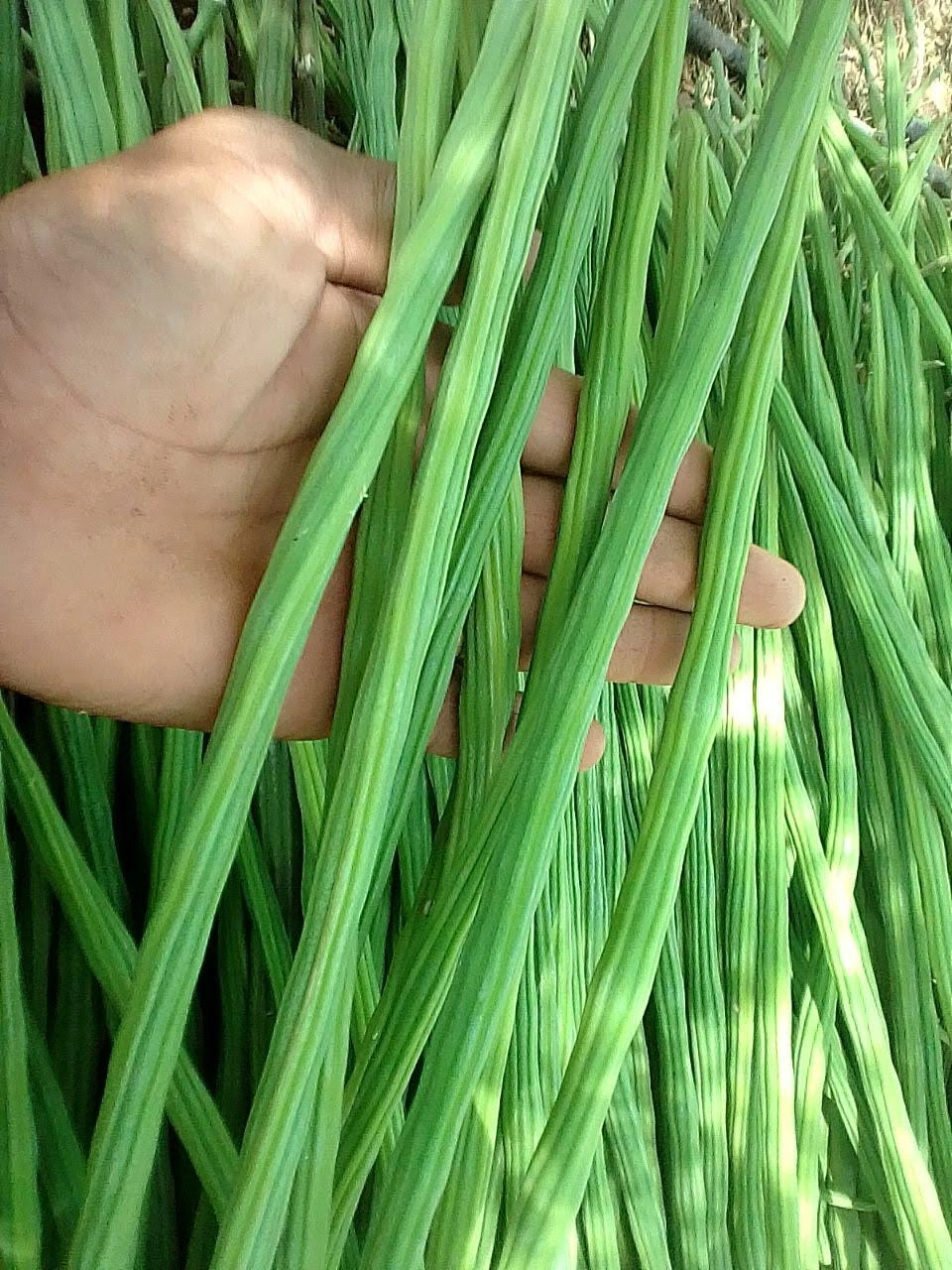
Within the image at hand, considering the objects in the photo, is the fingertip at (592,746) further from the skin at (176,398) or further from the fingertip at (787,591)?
the fingertip at (787,591)

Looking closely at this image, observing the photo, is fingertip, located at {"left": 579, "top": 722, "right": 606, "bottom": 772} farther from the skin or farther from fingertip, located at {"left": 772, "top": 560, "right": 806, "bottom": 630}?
fingertip, located at {"left": 772, "top": 560, "right": 806, "bottom": 630}

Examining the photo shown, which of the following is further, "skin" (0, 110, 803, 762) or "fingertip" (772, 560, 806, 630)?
"fingertip" (772, 560, 806, 630)

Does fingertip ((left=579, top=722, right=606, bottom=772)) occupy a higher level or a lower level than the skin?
lower

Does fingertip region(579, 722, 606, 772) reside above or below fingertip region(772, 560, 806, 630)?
below

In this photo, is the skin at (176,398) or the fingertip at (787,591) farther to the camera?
the fingertip at (787,591)

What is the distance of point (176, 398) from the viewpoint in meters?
0.54

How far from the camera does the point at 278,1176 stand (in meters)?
0.36

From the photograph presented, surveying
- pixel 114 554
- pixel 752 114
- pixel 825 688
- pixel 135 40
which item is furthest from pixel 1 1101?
pixel 752 114

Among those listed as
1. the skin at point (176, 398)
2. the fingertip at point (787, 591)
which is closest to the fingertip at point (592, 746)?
the skin at point (176, 398)

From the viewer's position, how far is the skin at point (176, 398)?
505 mm

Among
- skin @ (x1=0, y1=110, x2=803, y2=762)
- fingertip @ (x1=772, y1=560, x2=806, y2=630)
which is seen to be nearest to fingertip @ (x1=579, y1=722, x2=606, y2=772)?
skin @ (x1=0, y1=110, x2=803, y2=762)

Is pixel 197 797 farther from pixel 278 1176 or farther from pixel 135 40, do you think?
pixel 135 40

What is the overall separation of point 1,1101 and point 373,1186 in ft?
0.69

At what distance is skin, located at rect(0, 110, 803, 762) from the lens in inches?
19.9
